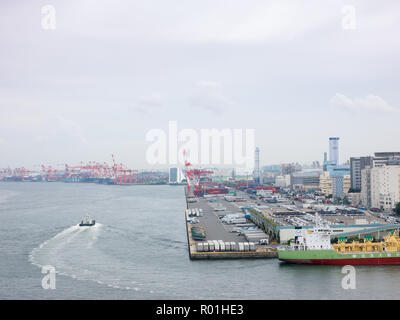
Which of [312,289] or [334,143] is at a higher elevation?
[334,143]

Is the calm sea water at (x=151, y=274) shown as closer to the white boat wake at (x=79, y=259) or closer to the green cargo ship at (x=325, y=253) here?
the white boat wake at (x=79, y=259)

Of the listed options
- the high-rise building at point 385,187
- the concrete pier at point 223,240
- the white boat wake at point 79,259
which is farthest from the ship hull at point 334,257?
the high-rise building at point 385,187

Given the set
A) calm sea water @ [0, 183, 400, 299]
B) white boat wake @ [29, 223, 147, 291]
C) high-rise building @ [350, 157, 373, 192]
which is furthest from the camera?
high-rise building @ [350, 157, 373, 192]

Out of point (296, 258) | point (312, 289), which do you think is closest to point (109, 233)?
point (296, 258)

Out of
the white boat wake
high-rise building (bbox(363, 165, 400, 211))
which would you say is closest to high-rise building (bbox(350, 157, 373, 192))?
high-rise building (bbox(363, 165, 400, 211))

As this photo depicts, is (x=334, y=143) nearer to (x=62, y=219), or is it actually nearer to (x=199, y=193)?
(x=199, y=193)

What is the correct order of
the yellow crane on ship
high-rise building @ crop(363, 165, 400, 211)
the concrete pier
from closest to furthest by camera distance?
1. the yellow crane on ship
2. the concrete pier
3. high-rise building @ crop(363, 165, 400, 211)

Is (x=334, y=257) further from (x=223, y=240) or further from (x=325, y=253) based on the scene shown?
(x=223, y=240)

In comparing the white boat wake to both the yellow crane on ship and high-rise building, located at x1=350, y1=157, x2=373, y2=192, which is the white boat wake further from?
high-rise building, located at x1=350, y1=157, x2=373, y2=192
